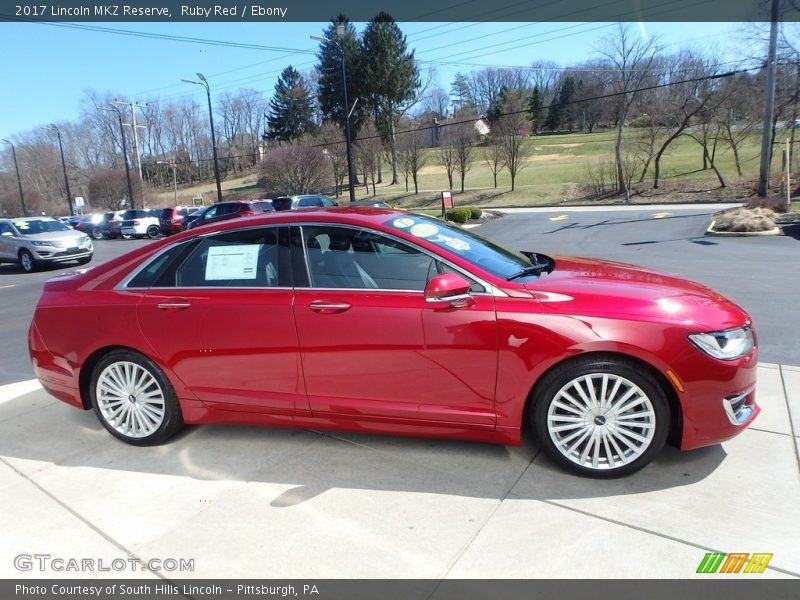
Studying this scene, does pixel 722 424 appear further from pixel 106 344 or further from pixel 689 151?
pixel 689 151

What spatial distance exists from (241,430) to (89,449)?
1.01 metres

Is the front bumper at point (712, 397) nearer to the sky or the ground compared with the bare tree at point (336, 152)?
nearer to the ground

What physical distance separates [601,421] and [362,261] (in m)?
1.62

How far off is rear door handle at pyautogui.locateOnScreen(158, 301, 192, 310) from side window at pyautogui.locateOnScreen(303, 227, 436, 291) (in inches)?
33.6

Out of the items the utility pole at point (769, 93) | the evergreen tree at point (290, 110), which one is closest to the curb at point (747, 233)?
the utility pole at point (769, 93)

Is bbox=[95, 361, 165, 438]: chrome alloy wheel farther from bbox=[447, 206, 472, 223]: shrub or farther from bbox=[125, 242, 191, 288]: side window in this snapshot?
bbox=[447, 206, 472, 223]: shrub

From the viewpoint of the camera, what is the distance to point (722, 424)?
9.39ft

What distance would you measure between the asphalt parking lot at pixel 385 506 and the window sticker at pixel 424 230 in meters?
1.34

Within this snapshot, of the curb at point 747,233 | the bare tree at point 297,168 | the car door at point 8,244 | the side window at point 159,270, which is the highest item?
the bare tree at point 297,168

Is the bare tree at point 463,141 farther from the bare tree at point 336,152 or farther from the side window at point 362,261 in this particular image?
the side window at point 362,261

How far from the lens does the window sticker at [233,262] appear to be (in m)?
3.47

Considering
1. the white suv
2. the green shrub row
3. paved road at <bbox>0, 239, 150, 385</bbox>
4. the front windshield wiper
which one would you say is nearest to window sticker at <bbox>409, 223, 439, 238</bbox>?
the front windshield wiper

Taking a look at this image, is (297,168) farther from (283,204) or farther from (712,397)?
(712,397)

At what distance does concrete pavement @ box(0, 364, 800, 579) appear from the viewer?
245 cm
